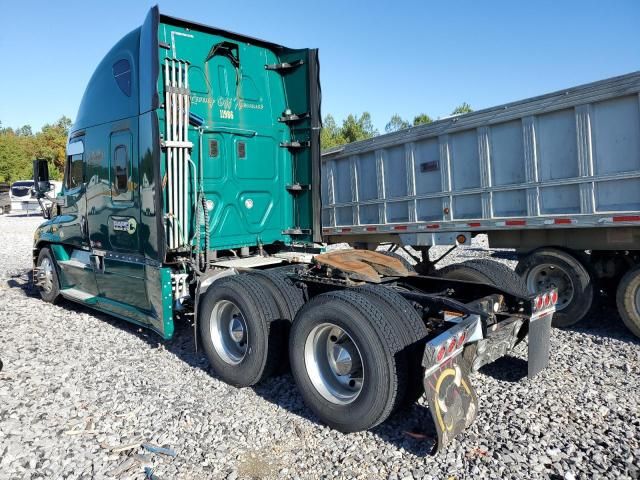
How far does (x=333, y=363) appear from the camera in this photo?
12.8ft

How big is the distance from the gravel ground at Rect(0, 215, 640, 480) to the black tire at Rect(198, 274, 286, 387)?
0.18 meters

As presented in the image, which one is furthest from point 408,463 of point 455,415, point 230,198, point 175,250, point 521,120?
point 521,120

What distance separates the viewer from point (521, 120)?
670 centimetres

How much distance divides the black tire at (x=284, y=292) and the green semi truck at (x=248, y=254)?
20 mm

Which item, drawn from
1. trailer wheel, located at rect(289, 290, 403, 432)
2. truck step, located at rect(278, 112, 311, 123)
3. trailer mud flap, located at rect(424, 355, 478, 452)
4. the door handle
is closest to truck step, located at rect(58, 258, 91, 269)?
the door handle

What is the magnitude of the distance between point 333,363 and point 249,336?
910mm

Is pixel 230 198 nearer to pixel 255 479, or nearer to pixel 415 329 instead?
pixel 415 329

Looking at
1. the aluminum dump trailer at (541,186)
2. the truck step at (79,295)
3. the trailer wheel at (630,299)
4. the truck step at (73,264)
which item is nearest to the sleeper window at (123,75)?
the truck step at (73,264)

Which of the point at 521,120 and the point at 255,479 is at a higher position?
the point at 521,120

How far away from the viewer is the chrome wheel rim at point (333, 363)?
374cm

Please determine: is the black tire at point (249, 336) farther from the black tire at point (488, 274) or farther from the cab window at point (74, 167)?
the cab window at point (74, 167)

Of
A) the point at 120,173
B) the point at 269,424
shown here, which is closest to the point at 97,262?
the point at 120,173

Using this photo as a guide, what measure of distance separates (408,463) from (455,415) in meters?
0.43

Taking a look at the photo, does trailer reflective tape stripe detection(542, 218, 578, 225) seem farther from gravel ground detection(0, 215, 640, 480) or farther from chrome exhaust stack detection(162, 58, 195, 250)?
chrome exhaust stack detection(162, 58, 195, 250)
